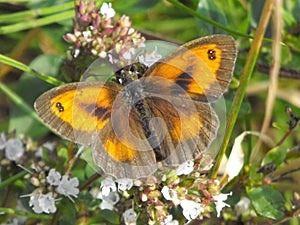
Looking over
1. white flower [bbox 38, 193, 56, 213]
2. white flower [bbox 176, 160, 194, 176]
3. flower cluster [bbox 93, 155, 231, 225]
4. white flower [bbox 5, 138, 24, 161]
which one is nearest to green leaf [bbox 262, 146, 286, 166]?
flower cluster [bbox 93, 155, 231, 225]

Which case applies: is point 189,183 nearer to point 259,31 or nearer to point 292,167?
point 259,31

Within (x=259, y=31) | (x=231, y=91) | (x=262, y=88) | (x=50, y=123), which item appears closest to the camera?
(x=50, y=123)

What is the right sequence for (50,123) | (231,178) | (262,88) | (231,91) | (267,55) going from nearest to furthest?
(50,123), (231,178), (231,91), (267,55), (262,88)

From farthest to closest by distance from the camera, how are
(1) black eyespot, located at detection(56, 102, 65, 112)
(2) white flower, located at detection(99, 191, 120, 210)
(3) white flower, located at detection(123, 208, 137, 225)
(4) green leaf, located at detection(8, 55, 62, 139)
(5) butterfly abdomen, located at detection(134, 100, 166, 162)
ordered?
1. (4) green leaf, located at detection(8, 55, 62, 139)
2. (2) white flower, located at detection(99, 191, 120, 210)
3. (3) white flower, located at detection(123, 208, 137, 225)
4. (5) butterfly abdomen, located at detection(134, 100, 166, 162)
5. (1) black eyespot, located at detection(56, 102, 65, 112)

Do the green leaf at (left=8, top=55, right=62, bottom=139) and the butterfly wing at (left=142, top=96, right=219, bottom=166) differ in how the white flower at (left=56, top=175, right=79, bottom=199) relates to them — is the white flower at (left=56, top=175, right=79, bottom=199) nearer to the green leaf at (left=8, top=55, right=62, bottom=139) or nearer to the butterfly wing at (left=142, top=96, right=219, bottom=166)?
the butterfly wing at (left=142, top=96, right=219, bottom=166)

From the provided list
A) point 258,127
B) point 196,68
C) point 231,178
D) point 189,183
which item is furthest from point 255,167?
point 258,127

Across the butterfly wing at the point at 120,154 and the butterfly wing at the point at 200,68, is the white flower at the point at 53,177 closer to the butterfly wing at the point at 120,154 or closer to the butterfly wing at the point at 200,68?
the butterfly wing at the point at 120,154
